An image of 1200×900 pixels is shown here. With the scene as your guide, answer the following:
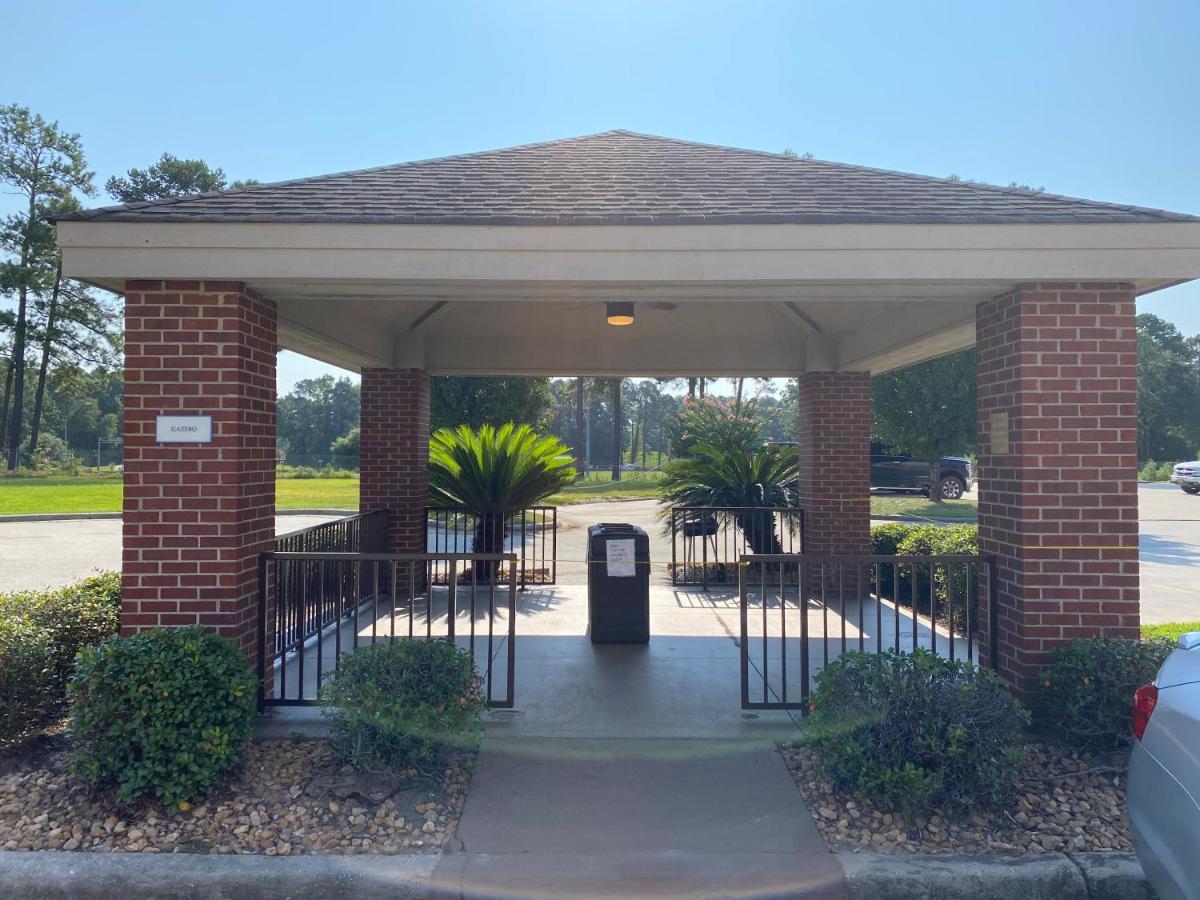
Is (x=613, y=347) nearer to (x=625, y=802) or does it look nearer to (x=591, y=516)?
(x=625, y=802)

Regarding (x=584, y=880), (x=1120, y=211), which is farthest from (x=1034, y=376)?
(x=584, y=880)

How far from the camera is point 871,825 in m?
3.91

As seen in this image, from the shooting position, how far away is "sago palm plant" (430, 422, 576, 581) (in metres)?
10.0

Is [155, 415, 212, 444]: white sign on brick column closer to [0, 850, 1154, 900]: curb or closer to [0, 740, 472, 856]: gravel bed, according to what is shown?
[0, 740, 472, 856]: gravel bed

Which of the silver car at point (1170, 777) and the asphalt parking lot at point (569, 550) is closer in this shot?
the silver car at point (1170, 777)

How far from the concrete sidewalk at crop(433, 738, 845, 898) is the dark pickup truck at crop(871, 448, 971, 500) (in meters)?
27.4

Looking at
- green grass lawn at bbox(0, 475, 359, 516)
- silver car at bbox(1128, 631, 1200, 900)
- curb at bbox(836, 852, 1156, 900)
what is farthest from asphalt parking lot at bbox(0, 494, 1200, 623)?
silver car at bbox(1128, 631, 1200, 900)

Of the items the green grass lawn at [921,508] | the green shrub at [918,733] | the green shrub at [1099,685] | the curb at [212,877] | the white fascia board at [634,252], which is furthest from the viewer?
the green grass lawn at [921,508]

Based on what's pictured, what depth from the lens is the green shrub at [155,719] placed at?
3959 mm

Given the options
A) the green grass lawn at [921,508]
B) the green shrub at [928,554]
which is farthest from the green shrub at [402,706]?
the green grass lawn at [921,508]

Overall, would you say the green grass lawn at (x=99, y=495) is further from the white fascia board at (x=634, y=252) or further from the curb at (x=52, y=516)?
the white fascia board at (x=634, y=252)

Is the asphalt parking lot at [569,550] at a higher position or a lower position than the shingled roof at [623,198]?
lower

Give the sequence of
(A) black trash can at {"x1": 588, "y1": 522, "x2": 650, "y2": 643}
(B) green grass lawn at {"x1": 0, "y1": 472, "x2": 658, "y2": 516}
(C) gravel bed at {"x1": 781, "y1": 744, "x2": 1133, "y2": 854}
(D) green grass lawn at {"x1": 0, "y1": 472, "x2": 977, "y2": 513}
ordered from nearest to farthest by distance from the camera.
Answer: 1. (C) gravel bed at {"x1": 781, "y1": 744, "x2": 1133, "y2": 854}
2. (A) black trash can at {"x1": 588, "y1": 522, "x2": 650, "y2": 643}
3. (D) green grass lawn at {"x1": 0, "y1": 472, "x2": 977, "y2": 513}
4. (B) green grass lawn at {"x1": 0, "y1": 472, "x2": 658, "y2": 516}

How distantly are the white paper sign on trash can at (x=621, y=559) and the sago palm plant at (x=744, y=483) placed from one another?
366 centimetres
